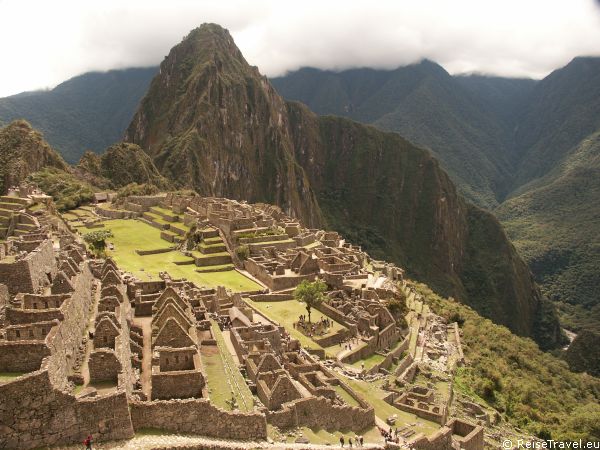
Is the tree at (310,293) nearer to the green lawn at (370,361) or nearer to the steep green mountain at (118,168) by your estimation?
the green lawn at (370,361)

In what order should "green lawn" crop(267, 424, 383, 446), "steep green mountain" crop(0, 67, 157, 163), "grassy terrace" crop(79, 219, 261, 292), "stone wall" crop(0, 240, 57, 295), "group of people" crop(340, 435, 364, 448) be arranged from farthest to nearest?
1. "steep green mountain" crop(0, 67, 157, 163)
2. "grassy terrace" crop(79, 219, 261, 292)
3. "stone wall" crop(0, 240, 57, 295)
4. "group of people" crop(340, 435, 364, 448)
5. "green lawn" crop(267, 424, 383, 446)

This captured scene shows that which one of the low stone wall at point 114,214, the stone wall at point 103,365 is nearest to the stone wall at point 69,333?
the stone wall at point 103,365

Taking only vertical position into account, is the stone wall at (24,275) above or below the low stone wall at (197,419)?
above

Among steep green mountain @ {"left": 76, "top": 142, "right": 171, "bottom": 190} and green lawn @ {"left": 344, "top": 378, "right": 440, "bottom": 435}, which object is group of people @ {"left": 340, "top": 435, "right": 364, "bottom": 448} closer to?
green lawn @ {"left": 344, "top": 378, "right": 440, "bottom": 435}

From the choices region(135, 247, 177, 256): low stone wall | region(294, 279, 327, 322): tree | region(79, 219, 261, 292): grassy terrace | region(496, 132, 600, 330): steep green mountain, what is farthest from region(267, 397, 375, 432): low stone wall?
region(496, 132, 600, 330): steep green mountain

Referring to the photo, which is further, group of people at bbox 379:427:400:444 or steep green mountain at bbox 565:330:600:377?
steep green mountain at bbox 565:330:600:377

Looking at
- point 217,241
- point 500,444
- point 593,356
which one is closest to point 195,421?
point 500,444

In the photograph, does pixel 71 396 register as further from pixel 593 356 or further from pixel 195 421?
pixel 593 356

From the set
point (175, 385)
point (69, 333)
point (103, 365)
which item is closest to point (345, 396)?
point (175, 385)
